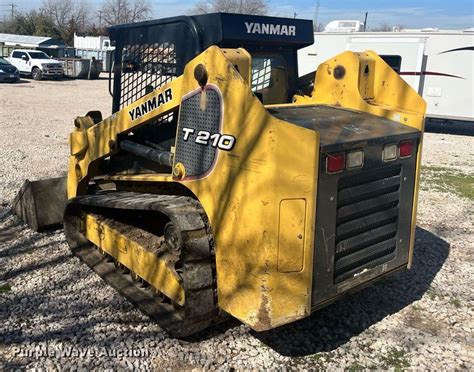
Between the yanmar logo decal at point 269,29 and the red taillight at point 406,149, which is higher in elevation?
the yanmar logo decal at point 269,29

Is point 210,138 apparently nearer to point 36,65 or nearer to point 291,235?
point 291,235

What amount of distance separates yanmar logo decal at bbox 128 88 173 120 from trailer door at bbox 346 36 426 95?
1288 cm

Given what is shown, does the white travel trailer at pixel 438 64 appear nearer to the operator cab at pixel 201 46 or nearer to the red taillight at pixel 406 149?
the operator cab at pixel 201 46

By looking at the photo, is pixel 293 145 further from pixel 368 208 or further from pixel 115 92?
pixel 115 92

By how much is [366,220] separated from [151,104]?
181cm

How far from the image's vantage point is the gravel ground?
3.48 m

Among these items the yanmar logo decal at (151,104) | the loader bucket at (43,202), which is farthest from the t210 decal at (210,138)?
the loader bucket at (43,202)

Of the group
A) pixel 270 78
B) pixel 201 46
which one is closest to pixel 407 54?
pixel 270 78

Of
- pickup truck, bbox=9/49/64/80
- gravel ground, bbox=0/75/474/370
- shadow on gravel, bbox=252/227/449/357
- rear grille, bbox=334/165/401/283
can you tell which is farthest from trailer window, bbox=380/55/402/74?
pickup truck, bbox=9/49/64/80

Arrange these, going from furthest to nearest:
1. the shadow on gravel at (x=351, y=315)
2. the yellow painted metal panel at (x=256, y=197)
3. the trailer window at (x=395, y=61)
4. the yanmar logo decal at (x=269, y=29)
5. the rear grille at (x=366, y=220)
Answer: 1. the trailer window at (x=395, y=61)
2. the yanmar logo decal at (x=269, y=29)
3. the shadow on gravel at (x=351, y=315)
4. the rear grille at (x=366, y=220)
5. the yellow painted metal panel at (x=256, y=197)

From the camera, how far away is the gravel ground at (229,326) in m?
3.48

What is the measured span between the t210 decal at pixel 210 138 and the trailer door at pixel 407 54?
1323 cm

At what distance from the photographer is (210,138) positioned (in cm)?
330

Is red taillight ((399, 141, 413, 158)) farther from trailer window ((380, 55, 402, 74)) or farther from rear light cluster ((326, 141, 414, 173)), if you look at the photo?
trailer window ((380, 55, 402, 74))
